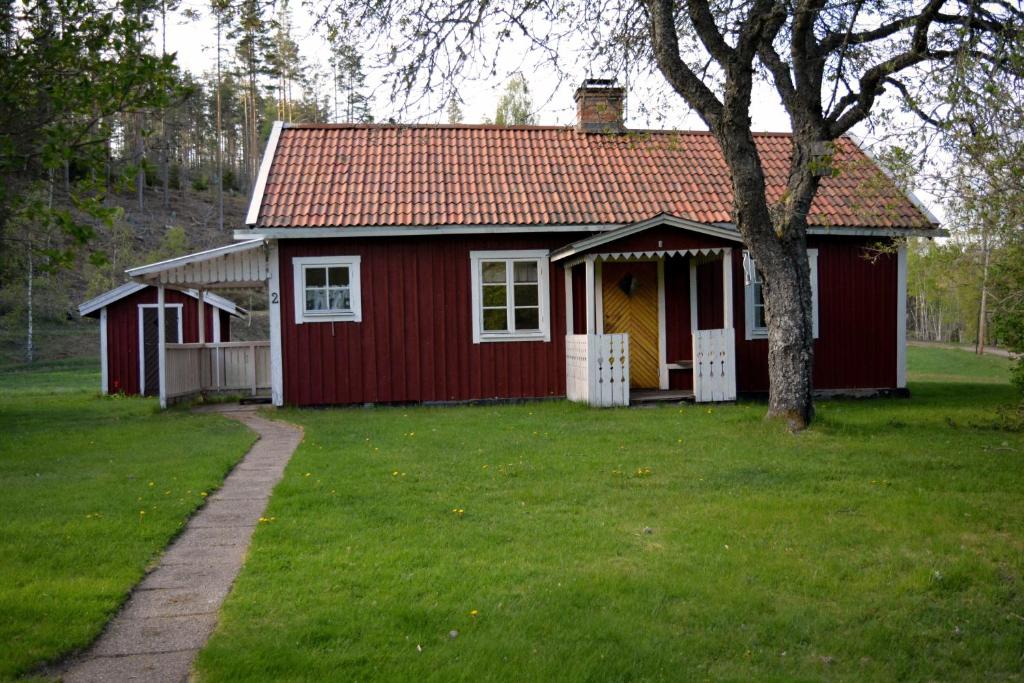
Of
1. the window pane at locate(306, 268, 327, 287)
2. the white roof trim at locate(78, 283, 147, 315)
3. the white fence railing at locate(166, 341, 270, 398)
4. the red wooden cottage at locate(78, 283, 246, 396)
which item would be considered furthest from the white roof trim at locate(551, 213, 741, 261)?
the white roof trim at locate(78, 283, 147, 315)

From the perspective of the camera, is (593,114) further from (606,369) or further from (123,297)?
(123,297)

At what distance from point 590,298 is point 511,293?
2072mm

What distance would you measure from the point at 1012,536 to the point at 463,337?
10.7 metres

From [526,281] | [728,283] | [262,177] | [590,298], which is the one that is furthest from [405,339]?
[728,283]

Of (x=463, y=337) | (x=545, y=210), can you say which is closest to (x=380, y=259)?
(x=463, y=337)

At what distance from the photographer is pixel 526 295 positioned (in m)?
16.4

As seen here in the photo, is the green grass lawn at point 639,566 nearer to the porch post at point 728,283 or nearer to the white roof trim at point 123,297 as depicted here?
the porch post at point 728,283

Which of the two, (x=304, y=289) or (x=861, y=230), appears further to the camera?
(x=861, y=230)

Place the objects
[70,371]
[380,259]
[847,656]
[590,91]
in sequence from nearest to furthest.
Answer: [847,656] < [380,259] < [590,91] < [70,371]

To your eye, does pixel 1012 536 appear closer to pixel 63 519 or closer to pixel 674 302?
pixel 63 519

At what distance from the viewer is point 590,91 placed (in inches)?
747

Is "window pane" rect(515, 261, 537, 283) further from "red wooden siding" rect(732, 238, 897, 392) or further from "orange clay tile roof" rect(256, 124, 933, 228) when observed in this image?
→ "red wooden siding" rect(732, 238, 897, 392)

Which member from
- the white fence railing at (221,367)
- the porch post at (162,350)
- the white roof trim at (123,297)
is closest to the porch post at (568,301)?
the white fence railing at (221,367)

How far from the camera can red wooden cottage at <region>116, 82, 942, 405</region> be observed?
50.4 ft
